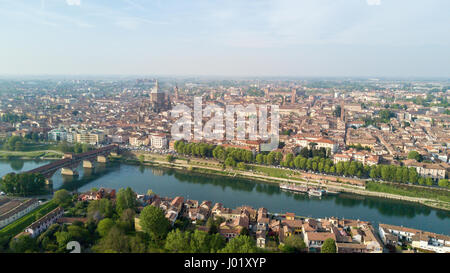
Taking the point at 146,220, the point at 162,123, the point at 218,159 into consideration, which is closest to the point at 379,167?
the point at 218,159

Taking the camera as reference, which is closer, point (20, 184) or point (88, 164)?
point (20, 184)

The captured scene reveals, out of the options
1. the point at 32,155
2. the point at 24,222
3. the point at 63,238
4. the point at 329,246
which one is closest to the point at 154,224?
the point at 63,238

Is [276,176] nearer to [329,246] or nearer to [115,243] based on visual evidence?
[329,246]

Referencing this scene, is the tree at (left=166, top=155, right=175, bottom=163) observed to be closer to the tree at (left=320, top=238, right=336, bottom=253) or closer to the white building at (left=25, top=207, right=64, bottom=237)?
the white building at (left=25, top=207, right=64, bottom=237)

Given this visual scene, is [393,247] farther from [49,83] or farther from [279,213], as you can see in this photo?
[49,83]

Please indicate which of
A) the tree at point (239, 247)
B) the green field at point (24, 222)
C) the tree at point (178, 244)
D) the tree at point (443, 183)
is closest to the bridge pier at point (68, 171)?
the green field at point (24, 222)
